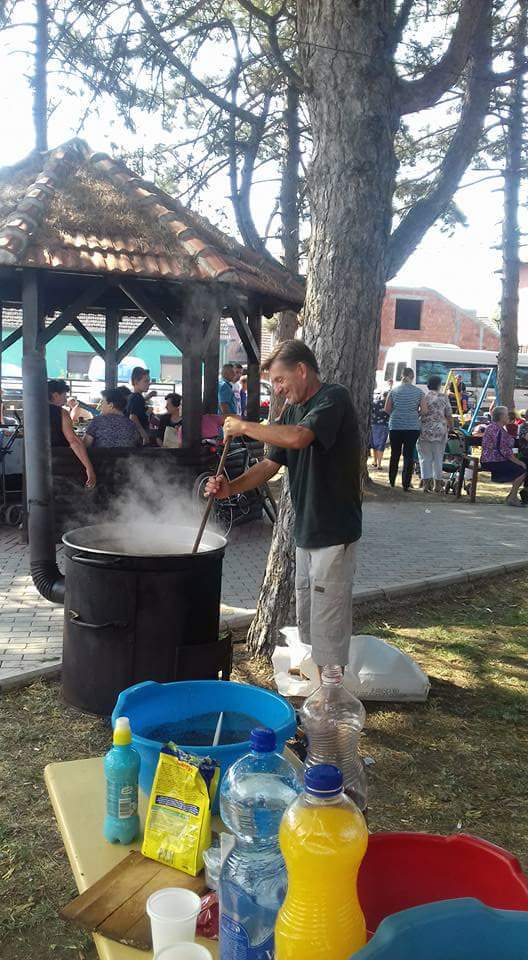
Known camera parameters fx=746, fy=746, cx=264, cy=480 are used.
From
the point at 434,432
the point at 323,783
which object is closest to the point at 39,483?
the point at 323,783

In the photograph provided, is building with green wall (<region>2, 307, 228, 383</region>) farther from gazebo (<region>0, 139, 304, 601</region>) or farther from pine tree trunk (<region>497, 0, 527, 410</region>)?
gazebo (<region>0, 139, 304, 601</region>)

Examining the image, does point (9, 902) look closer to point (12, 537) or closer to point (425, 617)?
point (425, 617)

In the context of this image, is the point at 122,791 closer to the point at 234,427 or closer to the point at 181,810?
the point at 181,810

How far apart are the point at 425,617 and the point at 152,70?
5.71 m

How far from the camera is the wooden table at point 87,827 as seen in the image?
164 centimetres

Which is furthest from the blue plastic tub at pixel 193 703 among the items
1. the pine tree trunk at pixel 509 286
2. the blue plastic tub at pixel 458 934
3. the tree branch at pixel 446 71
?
the pine tree trunk at pixel 509 286

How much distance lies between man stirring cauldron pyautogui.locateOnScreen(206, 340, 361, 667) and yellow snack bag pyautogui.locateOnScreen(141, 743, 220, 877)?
1820 millimetres

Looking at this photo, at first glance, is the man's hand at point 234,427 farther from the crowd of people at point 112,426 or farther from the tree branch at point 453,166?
the crowd of people at point 112,426

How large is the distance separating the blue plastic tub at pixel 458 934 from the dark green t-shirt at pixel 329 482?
2.55 m

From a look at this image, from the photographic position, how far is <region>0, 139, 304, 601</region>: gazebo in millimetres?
7684

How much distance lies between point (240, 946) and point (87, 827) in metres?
0.75

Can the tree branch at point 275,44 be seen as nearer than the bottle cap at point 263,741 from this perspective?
No

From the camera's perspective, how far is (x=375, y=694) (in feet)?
14.6

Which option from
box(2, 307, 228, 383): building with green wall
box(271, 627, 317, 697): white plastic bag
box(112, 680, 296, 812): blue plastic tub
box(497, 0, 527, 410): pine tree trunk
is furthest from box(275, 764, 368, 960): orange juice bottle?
box(2, 307, 228, 383): building with green wall
